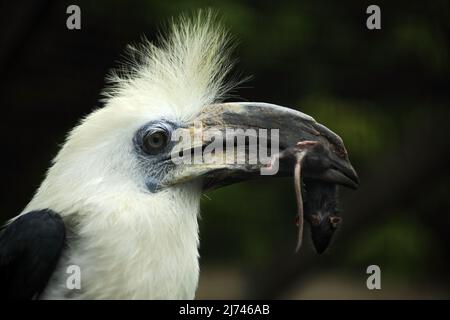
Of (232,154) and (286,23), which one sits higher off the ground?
(286,23)

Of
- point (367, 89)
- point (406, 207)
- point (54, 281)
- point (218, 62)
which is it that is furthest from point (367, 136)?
point (54, 281)

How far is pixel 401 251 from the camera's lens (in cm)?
764

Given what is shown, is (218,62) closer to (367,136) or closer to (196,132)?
(196,132)

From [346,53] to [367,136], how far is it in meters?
0.71

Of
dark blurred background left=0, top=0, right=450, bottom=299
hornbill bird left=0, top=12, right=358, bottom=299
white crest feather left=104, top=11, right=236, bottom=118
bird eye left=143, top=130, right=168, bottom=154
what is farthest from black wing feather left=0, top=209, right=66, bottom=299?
dark blurred background left=0, top=0, right=450, bottom=299

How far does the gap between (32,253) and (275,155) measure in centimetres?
113

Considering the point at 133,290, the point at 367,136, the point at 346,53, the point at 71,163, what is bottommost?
the point at 133,290

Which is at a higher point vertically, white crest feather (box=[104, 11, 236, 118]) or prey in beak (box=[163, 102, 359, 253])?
white crest feather (box=[104, 11, 236, 118])

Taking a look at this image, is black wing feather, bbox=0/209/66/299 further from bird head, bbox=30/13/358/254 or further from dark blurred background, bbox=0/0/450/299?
dark blurred background, bbox=0/0/450/299

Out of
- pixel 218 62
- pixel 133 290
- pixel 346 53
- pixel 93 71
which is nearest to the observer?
pixel 133 290

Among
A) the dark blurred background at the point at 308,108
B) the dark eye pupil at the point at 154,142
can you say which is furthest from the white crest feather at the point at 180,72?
the dark blurred background at the point at 308,108

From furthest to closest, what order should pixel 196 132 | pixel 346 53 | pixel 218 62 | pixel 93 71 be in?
pixel 346 53 < pixel 93 71 < pixel 218 62 < pixel 196 132

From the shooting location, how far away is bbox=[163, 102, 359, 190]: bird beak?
3.89m

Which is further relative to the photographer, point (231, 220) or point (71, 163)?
point (231, 220)
